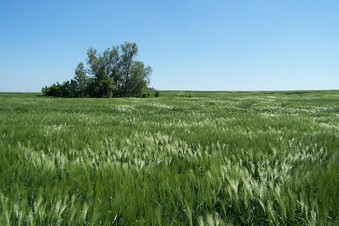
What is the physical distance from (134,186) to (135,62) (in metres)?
86.4

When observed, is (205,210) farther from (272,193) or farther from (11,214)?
(11,214)

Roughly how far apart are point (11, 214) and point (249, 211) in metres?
1.38

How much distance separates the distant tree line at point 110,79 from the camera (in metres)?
81.5

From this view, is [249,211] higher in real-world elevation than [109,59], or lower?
lower

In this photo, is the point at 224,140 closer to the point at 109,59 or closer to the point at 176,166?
the point at 176,166

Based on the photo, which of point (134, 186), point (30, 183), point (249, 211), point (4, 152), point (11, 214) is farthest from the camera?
point (4, 152)

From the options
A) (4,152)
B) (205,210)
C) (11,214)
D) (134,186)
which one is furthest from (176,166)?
(4,152)

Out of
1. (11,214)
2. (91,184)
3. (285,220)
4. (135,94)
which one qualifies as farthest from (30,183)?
(135,94)

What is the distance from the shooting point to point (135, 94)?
86.6m

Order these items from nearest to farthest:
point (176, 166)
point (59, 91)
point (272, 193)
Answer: point (272, 193), point (176, 166), point (59, 91)

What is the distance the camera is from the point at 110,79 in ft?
263

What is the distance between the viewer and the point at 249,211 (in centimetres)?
188

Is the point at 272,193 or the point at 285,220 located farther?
the point at 272,193

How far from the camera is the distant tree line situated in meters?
81.5
